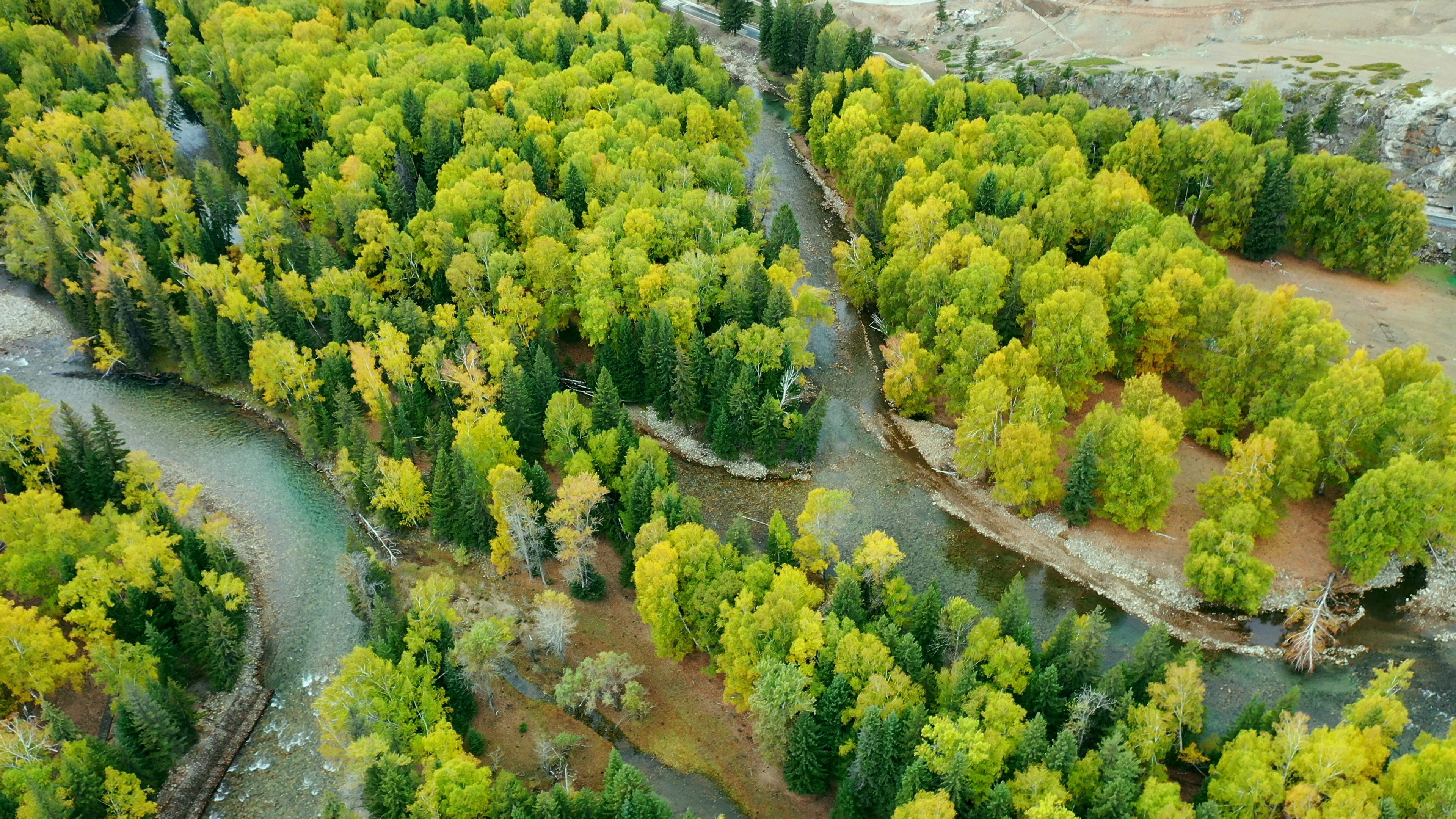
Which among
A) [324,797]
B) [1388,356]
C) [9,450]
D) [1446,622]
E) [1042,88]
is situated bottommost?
[324,797]

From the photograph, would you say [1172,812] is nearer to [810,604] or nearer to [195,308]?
[810,604]

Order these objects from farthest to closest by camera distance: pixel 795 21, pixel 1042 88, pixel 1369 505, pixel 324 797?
pixel 795 21
pixel 1042 88
pixel 1369 505
pixel 324 797

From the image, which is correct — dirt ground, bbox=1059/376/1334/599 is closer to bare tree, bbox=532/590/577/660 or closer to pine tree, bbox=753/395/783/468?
pine tree, bbox=753/395/783/468

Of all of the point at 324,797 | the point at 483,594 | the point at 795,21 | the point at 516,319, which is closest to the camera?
the point at 324,797

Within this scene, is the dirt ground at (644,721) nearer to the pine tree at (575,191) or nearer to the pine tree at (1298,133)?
the pine tree at (575,191)

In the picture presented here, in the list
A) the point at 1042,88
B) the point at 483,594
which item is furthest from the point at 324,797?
the point at 1042,88

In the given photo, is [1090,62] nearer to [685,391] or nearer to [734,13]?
[734,13]

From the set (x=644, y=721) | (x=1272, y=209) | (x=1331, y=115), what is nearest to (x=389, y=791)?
(x=644, y=721)
